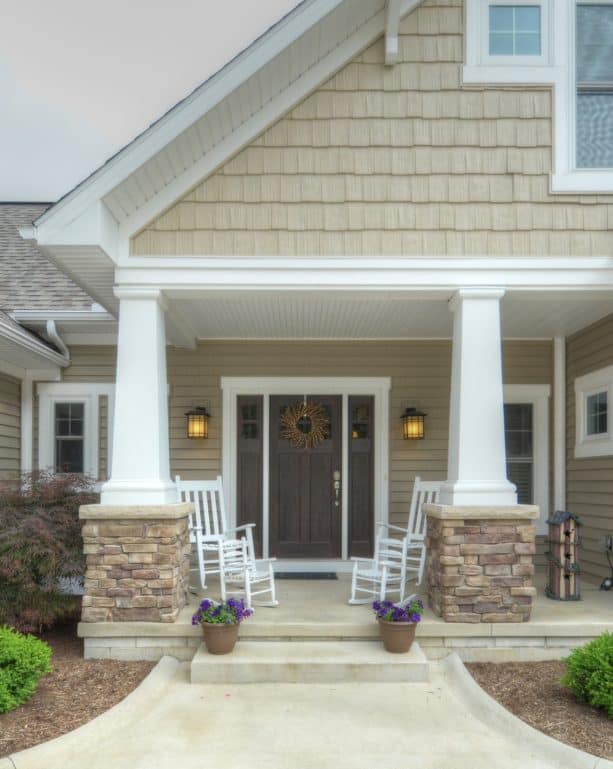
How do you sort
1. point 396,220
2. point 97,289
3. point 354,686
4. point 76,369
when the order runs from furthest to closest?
point 76,369 < point 97,289 < point 396,220 < point 354,686

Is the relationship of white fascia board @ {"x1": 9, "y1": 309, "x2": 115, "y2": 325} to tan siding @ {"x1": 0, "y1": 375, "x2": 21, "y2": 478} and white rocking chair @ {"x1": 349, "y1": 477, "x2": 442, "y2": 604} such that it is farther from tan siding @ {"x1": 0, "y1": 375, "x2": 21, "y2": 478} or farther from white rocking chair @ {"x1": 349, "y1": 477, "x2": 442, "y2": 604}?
white rocking chair @ {"x1": 349, "y1": 477, "x2": 442, "y2": 604}

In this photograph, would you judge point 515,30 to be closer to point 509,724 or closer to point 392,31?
point 392,31

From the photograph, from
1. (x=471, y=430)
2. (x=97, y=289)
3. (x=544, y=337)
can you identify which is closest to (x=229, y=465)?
(x=97, y=289)

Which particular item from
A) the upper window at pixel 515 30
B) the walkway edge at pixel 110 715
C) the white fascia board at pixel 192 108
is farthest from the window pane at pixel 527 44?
the walkway edge at pixel 110 715

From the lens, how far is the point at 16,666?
12.4 feet

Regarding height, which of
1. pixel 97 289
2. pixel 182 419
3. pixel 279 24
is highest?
pixel 279 24

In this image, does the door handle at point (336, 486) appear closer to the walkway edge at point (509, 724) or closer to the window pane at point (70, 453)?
the window pane at point (70, 453)

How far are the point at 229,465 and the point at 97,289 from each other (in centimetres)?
247

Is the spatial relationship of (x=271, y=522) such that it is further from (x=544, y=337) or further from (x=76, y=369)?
(x=544, y=337)

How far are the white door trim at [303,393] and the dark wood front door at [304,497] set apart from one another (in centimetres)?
7

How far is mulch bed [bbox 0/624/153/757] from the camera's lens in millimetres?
3529

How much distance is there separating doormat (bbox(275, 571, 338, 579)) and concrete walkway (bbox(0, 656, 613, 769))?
2505 millimetres

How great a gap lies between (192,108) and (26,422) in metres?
3.93

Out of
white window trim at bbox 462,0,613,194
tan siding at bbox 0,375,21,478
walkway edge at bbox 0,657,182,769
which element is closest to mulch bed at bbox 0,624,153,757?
walkway edge at bbox 0,657,182,769
